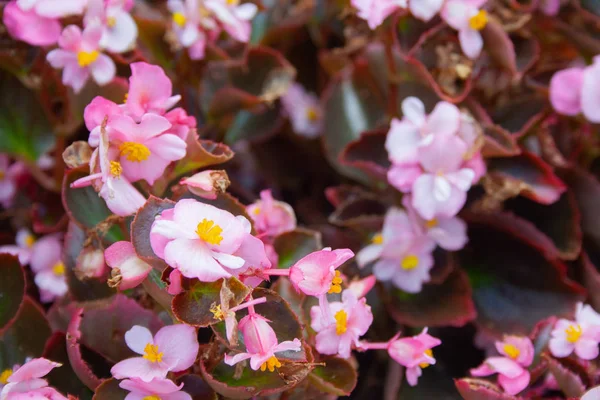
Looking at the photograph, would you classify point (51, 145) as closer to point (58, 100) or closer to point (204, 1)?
point (58, 100)

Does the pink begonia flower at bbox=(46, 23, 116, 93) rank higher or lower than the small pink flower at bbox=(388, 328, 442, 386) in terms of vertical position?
higher

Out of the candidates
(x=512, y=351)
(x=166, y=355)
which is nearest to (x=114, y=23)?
(x=166, y=355)

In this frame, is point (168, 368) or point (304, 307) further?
point (304, 307)

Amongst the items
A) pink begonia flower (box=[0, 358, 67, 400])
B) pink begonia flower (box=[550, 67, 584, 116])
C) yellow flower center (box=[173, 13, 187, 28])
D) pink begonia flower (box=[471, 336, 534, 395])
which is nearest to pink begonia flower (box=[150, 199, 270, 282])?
pink begonia flower (box=[0, 358, 67, 400])

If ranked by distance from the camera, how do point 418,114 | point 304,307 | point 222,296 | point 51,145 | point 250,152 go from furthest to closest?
point 250,152 → point 51,145 → point 418,114 → point 304,307 → point 222,296

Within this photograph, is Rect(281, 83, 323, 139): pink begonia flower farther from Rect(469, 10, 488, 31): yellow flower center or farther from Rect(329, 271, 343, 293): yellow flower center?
Rect(329, 271, 343, 293): yellow flower center

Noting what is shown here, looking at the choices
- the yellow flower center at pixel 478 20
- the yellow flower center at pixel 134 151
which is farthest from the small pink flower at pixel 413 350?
the yellow flower center at pixel 478 20

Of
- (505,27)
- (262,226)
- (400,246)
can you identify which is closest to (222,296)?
(262,226)
